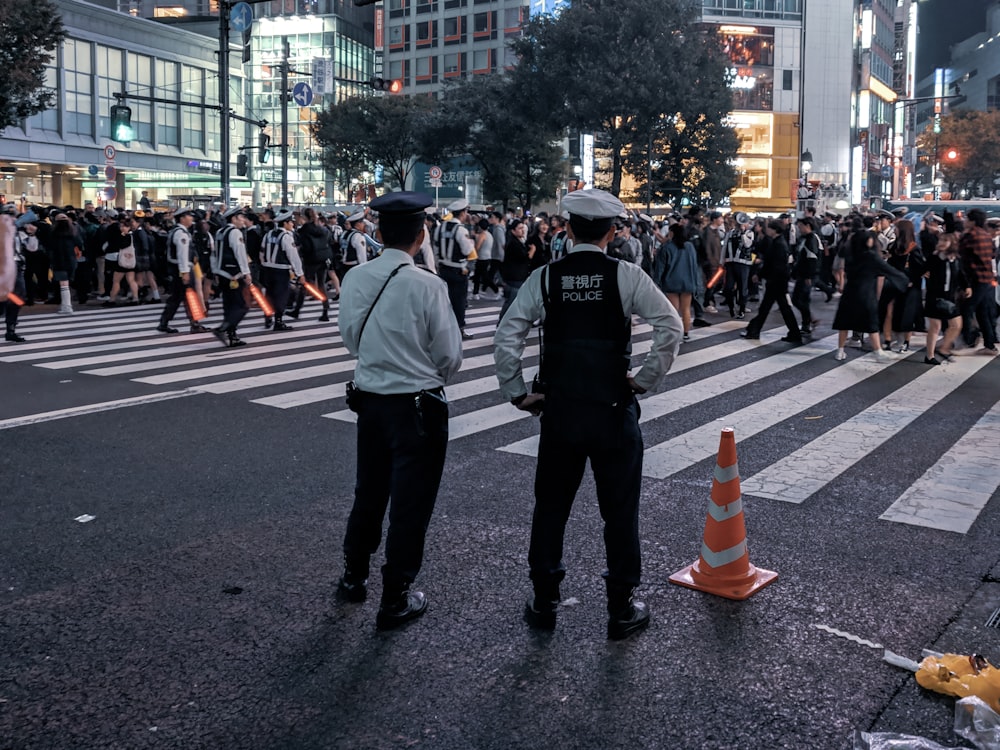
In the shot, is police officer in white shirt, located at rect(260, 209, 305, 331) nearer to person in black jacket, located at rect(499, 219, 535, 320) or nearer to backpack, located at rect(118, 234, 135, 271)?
person in black jacket, located at rect(499, 219, 535, 320)

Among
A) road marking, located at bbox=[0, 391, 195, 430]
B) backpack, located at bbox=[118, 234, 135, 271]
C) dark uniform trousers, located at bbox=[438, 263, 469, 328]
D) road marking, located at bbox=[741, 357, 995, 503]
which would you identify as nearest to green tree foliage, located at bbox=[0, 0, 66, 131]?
backpack, located at bbox=[118, 234, 135, 271]

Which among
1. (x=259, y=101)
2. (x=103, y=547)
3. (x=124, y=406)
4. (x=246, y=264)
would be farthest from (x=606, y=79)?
(x=259, y=101)

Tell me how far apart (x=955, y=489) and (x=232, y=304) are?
9806 mm

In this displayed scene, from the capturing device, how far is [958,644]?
426cm

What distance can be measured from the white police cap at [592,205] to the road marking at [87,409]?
20.2 ft

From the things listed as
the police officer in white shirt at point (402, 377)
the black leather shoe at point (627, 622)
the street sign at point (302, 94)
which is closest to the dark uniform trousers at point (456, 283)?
the police officer in white shirt at point (402, 377)

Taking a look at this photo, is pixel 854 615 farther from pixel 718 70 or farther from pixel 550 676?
pixel 718 70

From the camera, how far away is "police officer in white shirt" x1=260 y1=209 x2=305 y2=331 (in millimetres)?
14688

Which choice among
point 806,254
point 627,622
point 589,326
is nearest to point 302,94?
point 806,254

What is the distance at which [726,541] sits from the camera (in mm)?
4797

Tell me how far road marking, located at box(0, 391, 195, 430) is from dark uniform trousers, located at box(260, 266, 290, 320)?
5.00 meters

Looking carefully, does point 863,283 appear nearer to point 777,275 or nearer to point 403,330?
point 777,275

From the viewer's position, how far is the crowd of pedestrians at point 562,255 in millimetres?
12945

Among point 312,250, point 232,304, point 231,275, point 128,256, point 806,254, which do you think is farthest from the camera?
point 128,256
